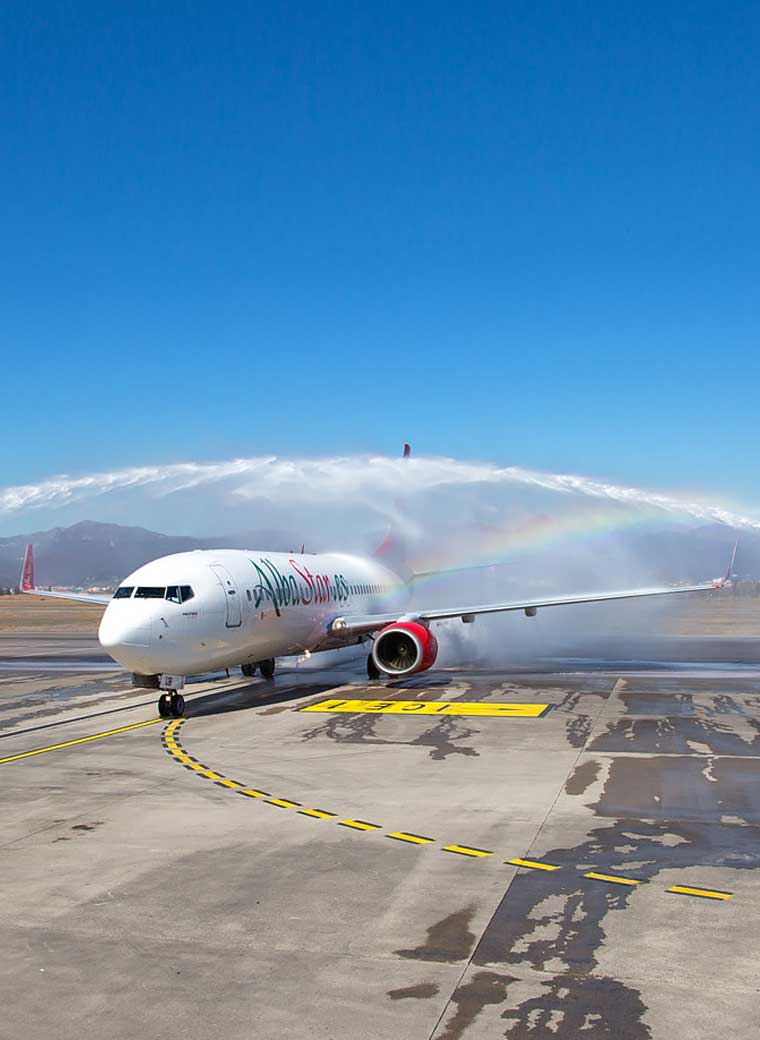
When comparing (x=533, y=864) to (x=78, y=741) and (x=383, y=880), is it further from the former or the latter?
(x=78, y=741)

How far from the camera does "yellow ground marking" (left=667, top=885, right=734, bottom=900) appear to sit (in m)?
10.1

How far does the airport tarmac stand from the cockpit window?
11.5ft

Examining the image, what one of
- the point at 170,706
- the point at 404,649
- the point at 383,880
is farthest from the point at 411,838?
the point at 404,649

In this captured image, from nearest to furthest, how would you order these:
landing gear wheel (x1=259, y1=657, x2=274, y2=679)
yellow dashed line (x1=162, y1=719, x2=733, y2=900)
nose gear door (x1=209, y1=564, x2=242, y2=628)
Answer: yellow dashed line (x1=162, y1=719, x2=733, y2=900) → nose gear door (x1=209, y1=564, x2=242, y2=628) → landing gear wheel (x1=259, y1=657, x2=274, y2=679)

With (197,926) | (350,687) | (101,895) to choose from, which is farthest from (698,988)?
(350,687)

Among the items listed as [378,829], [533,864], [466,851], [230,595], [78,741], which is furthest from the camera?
[230,595]

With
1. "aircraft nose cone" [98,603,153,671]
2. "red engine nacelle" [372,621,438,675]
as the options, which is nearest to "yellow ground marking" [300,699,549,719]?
"red engine nacelle" [372,621,438,675]

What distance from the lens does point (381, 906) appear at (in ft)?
32.4

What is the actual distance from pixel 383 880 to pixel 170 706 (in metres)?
14.6

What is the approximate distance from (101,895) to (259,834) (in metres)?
2.87

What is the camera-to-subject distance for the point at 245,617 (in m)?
26.9

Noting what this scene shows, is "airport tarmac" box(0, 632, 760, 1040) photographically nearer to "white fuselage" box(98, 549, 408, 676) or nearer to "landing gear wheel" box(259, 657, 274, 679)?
"white fuselage" box(98, 549, 408, 676)

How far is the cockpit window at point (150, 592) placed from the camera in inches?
957

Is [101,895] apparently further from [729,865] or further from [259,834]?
[729,865]
